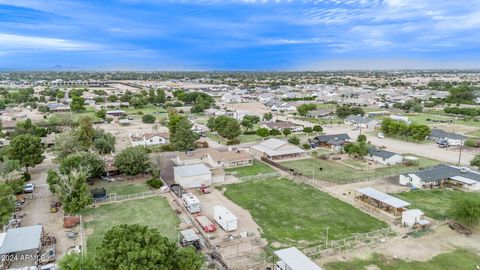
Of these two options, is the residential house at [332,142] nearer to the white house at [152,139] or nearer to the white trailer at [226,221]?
the white house at [152,139]

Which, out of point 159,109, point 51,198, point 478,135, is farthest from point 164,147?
point 478,135

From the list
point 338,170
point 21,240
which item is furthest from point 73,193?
point 338,170

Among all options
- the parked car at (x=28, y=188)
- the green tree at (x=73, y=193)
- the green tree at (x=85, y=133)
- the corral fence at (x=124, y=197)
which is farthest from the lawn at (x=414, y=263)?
the green tree at (x=85, y=133)

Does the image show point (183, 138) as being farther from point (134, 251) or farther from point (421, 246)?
point (421, 246)

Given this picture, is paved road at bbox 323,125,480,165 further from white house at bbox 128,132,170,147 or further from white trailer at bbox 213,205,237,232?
white trailer at bbox 213,205,237,232

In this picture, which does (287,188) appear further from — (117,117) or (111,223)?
(117,117)

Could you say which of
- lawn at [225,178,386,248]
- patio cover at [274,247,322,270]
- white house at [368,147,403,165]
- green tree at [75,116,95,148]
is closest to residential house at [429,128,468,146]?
white house at [368,147,403,165]
